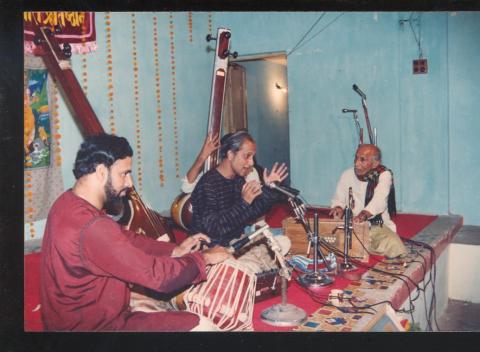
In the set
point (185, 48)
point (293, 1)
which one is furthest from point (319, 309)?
point (185, 48)

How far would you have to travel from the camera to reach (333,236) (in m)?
3.60

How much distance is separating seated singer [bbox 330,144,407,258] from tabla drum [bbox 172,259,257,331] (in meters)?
1.44

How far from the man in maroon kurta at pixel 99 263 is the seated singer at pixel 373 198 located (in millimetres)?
1777

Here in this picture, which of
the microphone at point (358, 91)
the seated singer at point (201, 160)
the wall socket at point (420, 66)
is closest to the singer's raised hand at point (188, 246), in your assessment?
the seated singer at point (201, 160)

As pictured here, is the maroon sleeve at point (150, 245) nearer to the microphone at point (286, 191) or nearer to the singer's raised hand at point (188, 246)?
the singer's raised hand at point (188, 246)

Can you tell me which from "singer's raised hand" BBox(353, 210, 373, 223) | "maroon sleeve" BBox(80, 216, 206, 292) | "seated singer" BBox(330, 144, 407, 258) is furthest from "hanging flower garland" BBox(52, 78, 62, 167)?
"singer's raised hand" BBox(353, 210, 373, 223)

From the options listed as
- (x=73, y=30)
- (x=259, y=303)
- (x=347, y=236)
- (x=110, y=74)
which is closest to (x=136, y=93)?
(x=110, y=74)

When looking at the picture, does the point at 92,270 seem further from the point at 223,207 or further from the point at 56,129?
the point at 56,129

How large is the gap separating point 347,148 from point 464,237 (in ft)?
5.17

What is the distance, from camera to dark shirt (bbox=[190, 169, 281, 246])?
115 inches

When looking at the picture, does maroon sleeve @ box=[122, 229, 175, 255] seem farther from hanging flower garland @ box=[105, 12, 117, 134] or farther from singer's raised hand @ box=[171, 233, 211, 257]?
hanging flower garland @ box=[105, 12, 117, 134]

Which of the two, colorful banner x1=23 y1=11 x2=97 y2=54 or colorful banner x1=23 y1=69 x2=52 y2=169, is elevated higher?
colorful banner x1=23 y1=11 x2=97 y2=54
